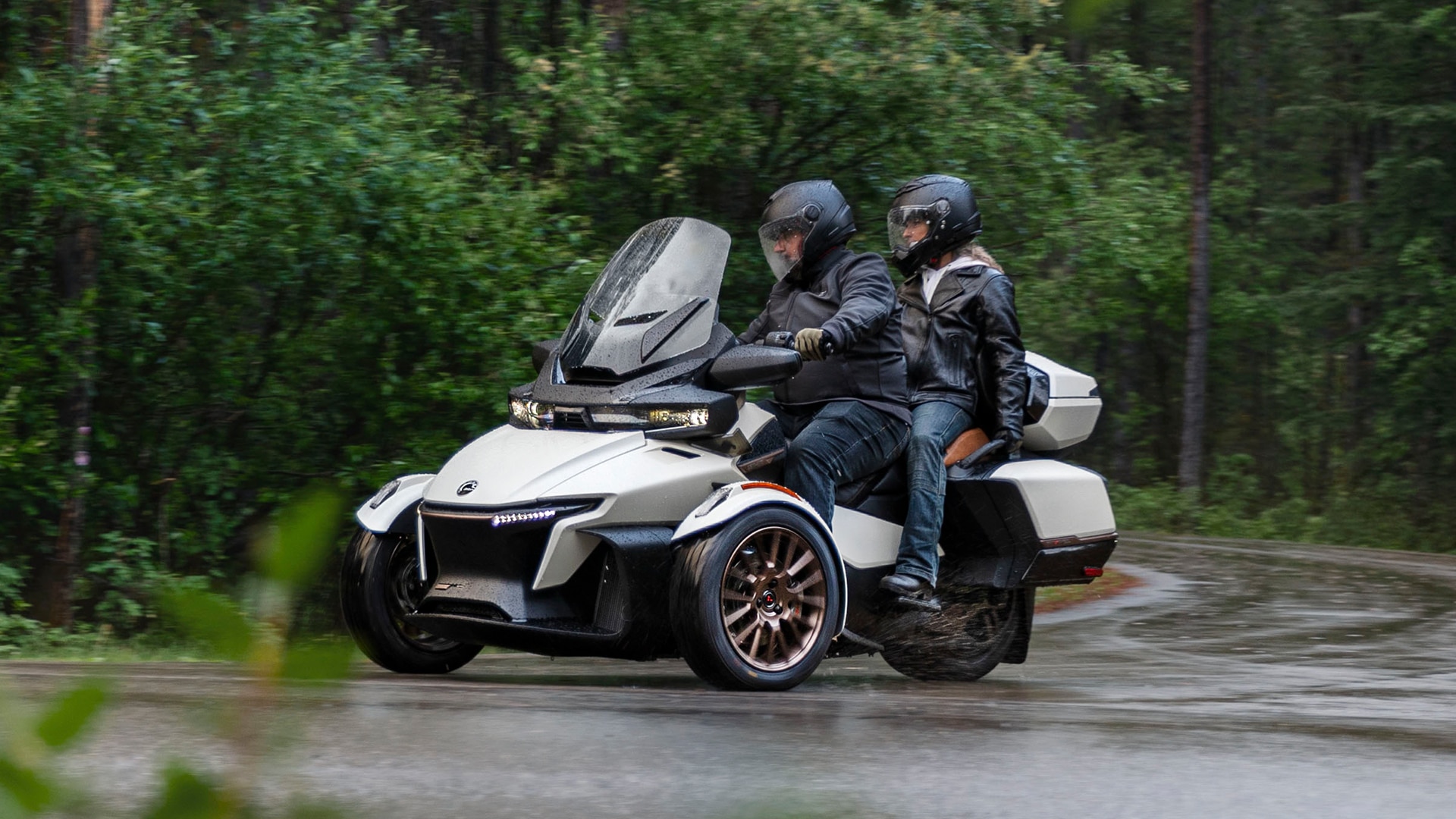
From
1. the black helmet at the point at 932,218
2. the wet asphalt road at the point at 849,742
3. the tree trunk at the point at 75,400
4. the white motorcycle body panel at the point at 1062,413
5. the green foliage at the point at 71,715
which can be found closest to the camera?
the green foliage at the point at 71,715

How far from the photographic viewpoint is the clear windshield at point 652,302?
7102 millimetres

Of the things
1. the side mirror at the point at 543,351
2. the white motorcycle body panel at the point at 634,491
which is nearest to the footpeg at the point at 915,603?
the white motorcycle body panel at the point at 634,491

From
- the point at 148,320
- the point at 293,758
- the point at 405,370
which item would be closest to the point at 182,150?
the point at 148,320

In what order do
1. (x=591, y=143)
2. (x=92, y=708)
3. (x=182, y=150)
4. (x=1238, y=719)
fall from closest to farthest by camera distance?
(x=92, y=708), (x=1238, y=719), (x=182, y=150), (x=591, y=143)

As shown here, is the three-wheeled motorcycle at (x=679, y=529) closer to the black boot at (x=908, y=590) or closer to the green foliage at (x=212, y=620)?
the black boot at (x=908, y=590)

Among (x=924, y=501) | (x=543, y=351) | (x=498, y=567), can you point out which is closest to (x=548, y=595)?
(x=498, y=567)

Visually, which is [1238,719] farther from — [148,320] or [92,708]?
[148,320]

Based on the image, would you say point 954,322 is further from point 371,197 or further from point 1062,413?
point 371,197

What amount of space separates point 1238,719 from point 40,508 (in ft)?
25.0

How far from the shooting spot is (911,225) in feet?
25.7

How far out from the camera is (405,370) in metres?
11.7

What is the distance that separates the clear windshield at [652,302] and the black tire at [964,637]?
66.3 inches

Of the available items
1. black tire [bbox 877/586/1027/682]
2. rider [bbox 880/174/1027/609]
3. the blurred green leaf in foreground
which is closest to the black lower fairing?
rider [bbox 880/174/1027/609]

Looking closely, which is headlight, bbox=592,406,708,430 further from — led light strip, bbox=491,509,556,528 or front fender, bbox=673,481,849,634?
led light strip, bbox=491,509,556,528
